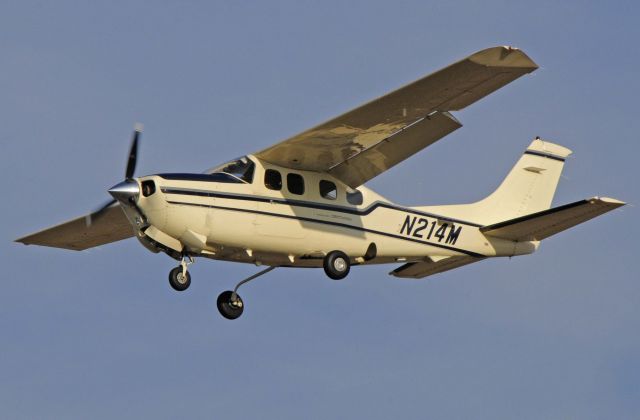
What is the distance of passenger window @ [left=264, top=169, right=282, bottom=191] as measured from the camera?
25.7m

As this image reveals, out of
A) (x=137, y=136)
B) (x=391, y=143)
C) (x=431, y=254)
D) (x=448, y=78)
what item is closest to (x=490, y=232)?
(x=431, y=254)

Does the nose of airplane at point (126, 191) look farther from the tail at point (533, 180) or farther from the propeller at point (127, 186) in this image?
the tail at point (533, 180)

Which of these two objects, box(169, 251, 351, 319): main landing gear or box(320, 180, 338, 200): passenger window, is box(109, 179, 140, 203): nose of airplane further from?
box(320, 180, 338, 200): passenger window

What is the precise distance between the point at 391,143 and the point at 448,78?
290cm

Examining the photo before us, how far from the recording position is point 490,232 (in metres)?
28.1

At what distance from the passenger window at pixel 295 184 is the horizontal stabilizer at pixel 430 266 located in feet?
11.0

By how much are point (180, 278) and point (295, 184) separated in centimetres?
282

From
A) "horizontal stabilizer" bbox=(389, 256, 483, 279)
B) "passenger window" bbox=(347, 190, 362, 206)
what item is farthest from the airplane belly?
"horizontal stabilizer" bbox=(389, 256, 483, 279)

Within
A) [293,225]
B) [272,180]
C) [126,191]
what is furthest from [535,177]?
[126,191]

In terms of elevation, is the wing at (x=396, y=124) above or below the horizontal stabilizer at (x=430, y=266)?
above

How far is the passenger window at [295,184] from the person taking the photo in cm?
2597

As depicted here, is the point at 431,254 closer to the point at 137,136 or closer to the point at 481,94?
the point at 481,94

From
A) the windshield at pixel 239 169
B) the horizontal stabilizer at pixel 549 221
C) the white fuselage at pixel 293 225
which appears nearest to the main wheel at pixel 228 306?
the white fuselage at pixel 293 225

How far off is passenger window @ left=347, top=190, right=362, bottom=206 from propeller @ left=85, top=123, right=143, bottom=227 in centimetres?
412
